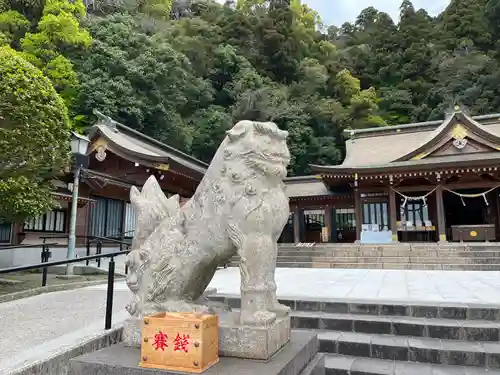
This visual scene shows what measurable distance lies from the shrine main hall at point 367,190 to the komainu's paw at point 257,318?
36.0ft

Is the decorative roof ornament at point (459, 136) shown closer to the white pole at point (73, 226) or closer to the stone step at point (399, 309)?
the stone step at point (399, 309)

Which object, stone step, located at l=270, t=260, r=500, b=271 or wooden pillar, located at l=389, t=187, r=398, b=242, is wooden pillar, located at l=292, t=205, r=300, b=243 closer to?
wooden pillar, located at l=389, t=187, r=398, b=242

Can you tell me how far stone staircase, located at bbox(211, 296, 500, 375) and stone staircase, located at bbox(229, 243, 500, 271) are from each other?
7.05 metres

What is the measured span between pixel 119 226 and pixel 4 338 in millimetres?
11589

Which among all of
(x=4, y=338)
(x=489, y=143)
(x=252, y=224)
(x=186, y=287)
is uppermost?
(x=489, y=143)

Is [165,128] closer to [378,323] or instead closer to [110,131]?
[110,131]

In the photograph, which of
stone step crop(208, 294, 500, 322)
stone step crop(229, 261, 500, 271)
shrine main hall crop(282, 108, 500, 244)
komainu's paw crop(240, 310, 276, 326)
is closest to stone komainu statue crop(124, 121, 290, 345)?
komainu's paw crop(240, 310, 276, 326)

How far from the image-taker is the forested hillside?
67.3 ft

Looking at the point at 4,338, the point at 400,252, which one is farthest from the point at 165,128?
the point at 4,338

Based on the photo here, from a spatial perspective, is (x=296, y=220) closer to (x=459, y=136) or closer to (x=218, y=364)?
(x=459, y=136)

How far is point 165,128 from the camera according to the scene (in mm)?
23609

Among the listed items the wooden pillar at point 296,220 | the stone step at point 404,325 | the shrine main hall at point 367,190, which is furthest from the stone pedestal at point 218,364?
the wooden pillar at point 296,220

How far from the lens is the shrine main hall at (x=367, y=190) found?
1282cm

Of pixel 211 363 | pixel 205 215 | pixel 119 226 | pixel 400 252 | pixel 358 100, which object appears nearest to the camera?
pixel 211 363
